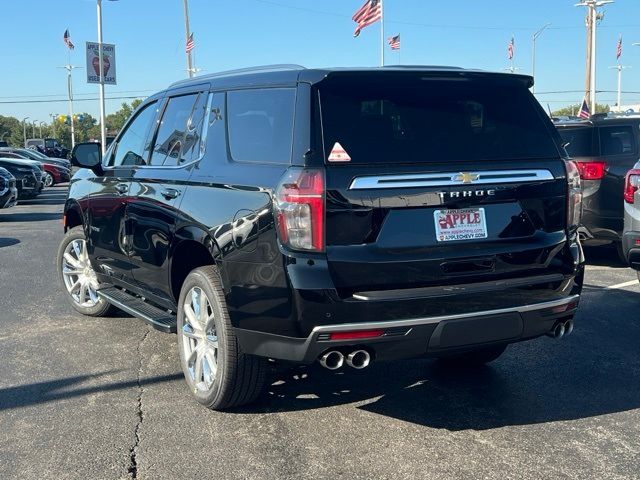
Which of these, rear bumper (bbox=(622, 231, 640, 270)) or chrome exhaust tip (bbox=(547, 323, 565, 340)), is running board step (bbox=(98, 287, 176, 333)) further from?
rear bumper (bbox=(622, 231, 640, 270))

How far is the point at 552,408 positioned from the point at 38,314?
188 inches

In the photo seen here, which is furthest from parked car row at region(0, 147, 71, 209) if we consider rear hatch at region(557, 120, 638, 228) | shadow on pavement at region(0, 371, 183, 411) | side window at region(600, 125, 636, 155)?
side window at region(600, 125, 636, 155)

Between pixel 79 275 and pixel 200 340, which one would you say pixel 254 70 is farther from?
pixel 79 275

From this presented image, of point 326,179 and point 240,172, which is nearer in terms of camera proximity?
point 326,179

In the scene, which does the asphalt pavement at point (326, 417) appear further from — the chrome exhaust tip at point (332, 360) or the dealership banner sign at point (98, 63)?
the dealership banner sign at point (98, 63)

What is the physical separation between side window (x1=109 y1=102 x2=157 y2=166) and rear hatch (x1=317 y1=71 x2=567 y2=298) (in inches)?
91.2

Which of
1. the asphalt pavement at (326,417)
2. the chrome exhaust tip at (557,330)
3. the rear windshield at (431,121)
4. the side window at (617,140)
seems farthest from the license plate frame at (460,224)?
the side window at (617,140)

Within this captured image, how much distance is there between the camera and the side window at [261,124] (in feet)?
12.6

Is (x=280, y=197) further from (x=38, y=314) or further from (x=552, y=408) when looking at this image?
(x=38, y=314)

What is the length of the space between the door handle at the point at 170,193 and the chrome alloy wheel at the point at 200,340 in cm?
64

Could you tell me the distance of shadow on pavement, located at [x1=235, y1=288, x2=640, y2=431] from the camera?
4379mm

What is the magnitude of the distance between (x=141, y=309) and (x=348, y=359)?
2198 mm

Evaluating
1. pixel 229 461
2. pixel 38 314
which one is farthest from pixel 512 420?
pixel 38 314

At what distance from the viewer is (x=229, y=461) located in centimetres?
372
